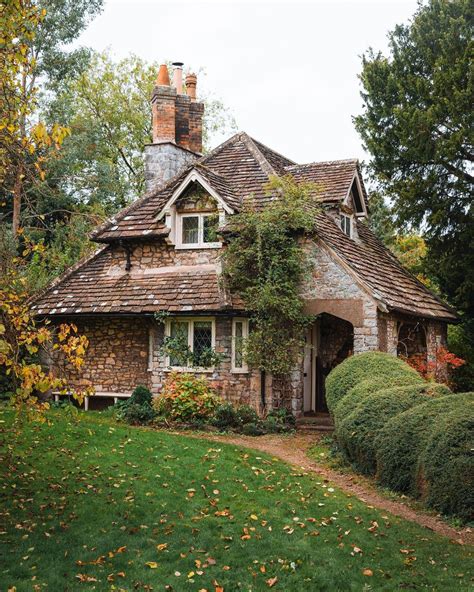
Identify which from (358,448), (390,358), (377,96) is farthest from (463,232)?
(358,448)

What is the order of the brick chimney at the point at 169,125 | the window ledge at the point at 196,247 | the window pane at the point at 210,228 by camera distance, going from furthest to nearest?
the brick chimney at the point at 169,125 → the window ledge at the point at 196,247 → the window pane at the point at 210,228

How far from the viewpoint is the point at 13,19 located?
8.34 meters

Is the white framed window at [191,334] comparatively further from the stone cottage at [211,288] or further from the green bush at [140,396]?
the green bush at [140,396]

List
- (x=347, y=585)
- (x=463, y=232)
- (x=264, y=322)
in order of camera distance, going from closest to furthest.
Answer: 1. (x=347, y=585)
2. (x=264, y=322)
3. (x=463, y=232)

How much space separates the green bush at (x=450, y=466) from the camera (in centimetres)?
936

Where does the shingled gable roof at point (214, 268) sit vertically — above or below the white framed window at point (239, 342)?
above

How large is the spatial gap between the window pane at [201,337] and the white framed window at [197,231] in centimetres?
226

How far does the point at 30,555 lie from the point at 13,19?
6466 millimetres

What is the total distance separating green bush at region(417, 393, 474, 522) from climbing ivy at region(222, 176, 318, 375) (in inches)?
279

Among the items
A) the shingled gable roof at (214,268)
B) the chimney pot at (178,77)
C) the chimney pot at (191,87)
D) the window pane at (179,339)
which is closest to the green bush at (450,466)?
the shingled gable roof at (214,268)

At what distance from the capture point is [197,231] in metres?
19.4

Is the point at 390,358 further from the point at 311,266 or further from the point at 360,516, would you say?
the point at 360,516

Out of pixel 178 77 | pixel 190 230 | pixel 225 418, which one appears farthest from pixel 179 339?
pixel 178 77

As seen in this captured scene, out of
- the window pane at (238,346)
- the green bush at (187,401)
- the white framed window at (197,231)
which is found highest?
the white framed window at (197,231)
